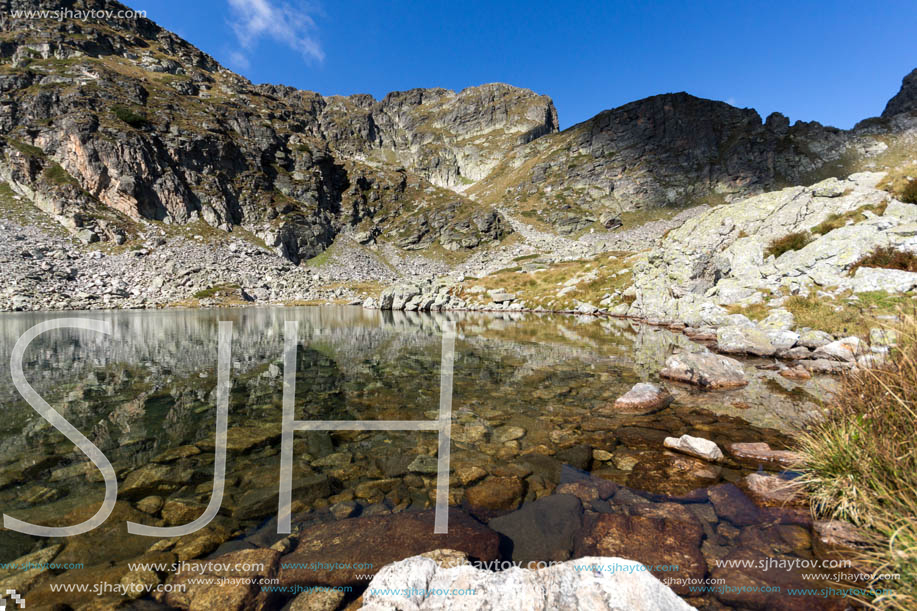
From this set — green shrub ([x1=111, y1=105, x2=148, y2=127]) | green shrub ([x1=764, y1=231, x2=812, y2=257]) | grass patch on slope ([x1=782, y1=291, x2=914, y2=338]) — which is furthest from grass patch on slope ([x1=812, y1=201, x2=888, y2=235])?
green shrub ([x1=111, y1=105, x2=148, y2=127])

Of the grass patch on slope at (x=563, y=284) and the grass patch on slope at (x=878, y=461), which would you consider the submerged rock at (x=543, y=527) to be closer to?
the grass patch on slope at (x=878, y=461)

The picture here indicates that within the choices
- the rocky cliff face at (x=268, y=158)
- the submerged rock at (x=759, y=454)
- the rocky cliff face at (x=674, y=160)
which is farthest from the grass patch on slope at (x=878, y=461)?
the rocky cliff face at (x=674, y=160)

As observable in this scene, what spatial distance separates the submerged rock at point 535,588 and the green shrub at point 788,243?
2991cm

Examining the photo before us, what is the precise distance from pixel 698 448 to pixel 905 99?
23781cm

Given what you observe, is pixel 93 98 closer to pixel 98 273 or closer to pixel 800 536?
pixel 98 273

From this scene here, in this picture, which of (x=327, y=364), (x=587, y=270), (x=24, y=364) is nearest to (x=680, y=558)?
(x=327, y=364)

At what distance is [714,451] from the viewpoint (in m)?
7.20

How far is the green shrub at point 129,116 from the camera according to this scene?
104650mm

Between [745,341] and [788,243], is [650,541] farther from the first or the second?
[788,243]

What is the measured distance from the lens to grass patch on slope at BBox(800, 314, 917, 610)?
310 cm

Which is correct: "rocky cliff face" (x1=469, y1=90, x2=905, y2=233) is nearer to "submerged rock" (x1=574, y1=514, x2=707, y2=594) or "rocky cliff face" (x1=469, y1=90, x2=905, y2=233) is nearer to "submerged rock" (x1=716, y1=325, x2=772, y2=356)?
"submerged rock" (x1=716, y1=325, x2=772, y2=356)

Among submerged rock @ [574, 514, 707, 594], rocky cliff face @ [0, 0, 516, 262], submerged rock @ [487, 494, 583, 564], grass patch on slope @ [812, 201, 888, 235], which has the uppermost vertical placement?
rocky cliff face @ [0, 0, 516, 262]

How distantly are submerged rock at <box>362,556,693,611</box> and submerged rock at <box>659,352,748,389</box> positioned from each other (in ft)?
37.6

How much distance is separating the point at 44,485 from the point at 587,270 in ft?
170
